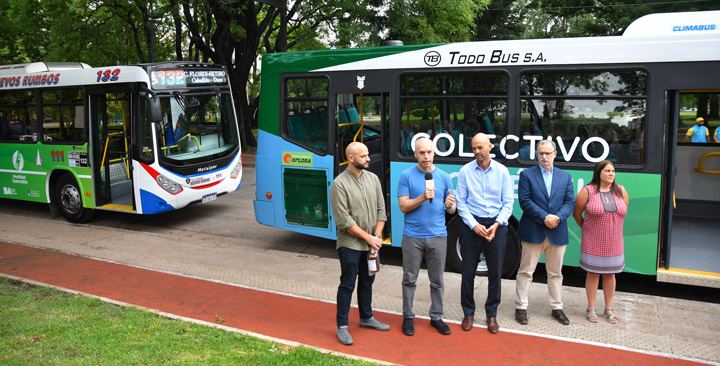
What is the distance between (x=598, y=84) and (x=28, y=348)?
6.36 meters

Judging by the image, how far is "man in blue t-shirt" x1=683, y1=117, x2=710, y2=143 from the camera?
8086 mm

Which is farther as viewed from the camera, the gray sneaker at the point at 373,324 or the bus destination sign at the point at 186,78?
the bus destination sign at the point at 186,78

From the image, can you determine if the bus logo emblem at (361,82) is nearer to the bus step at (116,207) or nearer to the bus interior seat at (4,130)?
the bus step at (116,207)

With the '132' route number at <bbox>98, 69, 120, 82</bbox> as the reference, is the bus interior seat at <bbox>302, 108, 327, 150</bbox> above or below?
below

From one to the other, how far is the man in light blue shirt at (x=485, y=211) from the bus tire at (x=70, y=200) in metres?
8.77

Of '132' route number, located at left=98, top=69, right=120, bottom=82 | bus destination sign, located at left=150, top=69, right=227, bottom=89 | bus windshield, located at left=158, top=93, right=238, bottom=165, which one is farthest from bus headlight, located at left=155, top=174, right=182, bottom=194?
'132' route number, located at left=98, top=69, right=120, bottom=82

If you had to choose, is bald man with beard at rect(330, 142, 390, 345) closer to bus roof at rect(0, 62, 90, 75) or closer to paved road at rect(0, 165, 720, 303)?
paved road at rect(0, 165, 720, 303)

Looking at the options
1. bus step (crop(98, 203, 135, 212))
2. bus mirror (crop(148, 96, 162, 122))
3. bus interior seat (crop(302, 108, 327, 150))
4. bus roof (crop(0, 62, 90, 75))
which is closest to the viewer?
bus interior seat (crop(302, 108, 327, 150))

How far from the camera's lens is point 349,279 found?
5.16 m

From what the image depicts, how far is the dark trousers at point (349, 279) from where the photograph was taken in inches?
202

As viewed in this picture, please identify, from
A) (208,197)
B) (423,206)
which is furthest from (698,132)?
(208,197)

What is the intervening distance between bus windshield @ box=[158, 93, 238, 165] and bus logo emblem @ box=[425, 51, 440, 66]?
517cm

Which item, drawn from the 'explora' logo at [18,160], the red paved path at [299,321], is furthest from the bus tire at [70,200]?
the red paved path at [299,321]

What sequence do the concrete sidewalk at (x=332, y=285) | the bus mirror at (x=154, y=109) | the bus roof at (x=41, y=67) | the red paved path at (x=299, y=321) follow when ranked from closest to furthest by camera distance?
the red paved path at (x=299, y=321), the concrete sidewalk at (x=332, y=285), the bus mirror at (x=154, y=109), the bus roof at (x=41, y=67)
